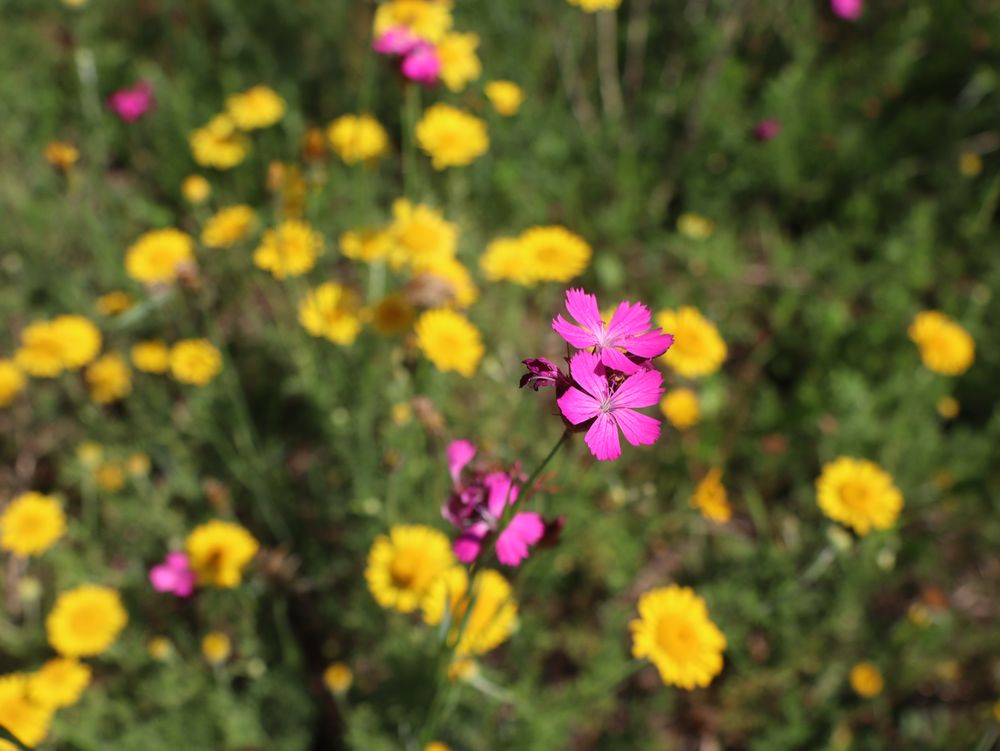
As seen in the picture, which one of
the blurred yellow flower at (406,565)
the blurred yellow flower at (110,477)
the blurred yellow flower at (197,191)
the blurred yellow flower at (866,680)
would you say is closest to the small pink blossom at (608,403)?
the blurred yellow flower at (406,565)

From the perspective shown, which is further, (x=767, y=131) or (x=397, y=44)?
(x=767, y=131)

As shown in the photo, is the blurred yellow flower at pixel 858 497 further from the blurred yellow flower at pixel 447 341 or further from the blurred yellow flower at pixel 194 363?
the blurred yellow flower at pixel 194 363

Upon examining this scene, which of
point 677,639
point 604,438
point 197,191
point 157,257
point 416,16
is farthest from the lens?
point 197,191

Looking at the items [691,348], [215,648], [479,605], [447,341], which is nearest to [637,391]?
[479,605]

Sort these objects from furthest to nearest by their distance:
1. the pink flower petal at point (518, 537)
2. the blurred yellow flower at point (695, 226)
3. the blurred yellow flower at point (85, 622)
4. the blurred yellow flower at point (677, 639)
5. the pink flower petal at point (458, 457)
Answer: the blurred yellow flower at point (695, 226), the blurred yellow flower at point (85, 622), the blurred yellow flower at point (677, 639), the pink flower petal at point (458, 457), the pink flower petal at point (518, 537)

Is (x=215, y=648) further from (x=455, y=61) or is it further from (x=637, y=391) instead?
(x=455, y=61)

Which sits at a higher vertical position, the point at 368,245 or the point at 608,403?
the point at 608,403
